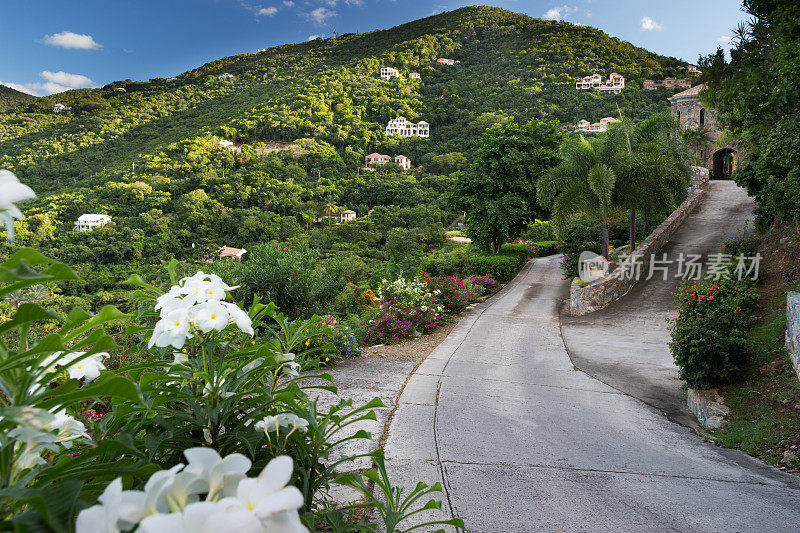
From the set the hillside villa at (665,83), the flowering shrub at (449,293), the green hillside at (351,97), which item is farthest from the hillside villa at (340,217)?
the hillside villa at (665,83)

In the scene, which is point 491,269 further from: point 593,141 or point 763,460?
point 763,460

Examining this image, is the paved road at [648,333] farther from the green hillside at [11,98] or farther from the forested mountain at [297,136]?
the green hillside at [11,98]

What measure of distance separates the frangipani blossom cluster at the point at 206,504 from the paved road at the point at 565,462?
6.11ft

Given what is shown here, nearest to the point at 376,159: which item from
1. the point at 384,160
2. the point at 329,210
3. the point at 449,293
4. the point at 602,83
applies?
the point at 384,160

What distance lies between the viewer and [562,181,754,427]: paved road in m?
4.96

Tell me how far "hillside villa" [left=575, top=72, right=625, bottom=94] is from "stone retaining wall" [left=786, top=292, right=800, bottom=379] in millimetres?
51802

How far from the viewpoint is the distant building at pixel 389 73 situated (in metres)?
66.4

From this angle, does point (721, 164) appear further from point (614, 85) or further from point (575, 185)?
point (614, 85)

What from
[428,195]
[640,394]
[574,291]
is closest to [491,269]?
[574,291]

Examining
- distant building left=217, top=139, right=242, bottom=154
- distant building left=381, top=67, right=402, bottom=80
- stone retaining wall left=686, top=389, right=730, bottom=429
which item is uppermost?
distant building left=381, top=67, right=402, bottom=80

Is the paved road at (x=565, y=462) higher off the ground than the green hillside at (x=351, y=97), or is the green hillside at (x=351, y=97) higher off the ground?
the green hillside at (x=351, y=97)

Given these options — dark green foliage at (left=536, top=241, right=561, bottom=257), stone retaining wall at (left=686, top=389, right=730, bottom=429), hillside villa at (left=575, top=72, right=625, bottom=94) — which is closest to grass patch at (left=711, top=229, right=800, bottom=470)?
stone retaining wall at (left=686, top=389, right=730, bottom=429)

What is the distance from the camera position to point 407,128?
5991cm

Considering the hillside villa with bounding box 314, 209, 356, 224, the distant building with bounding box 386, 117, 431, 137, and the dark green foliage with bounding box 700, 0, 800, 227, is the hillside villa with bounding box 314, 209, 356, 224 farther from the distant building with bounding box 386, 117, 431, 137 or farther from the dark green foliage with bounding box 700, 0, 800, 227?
the dark green foliage with bounding box 700, 0, 800, 227
